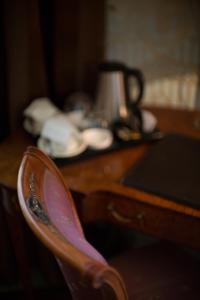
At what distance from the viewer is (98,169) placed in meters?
1.09

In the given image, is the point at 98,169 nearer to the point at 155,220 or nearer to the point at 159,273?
the point at 155,220

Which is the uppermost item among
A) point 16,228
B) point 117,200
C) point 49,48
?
point 49,48

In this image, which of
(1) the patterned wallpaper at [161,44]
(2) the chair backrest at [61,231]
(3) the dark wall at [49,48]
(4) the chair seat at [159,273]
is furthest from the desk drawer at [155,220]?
(1) the patterned wallpaper at [161,44]

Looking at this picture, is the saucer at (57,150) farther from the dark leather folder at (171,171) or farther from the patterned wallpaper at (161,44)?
the patterned wallpaper at (161,44)

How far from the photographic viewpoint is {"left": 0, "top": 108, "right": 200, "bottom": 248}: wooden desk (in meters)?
0.94

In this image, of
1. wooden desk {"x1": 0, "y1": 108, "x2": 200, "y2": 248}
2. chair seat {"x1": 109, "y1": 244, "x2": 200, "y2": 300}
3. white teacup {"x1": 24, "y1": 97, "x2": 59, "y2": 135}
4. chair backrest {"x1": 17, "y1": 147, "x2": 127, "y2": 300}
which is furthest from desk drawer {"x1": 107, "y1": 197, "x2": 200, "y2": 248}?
white teacup {"x1": 24, "y1": 97, "x2": 59, "y2": 135}

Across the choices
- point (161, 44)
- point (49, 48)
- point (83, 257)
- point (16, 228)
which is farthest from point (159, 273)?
point (161, 44)

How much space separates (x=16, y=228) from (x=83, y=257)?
648 millimetres

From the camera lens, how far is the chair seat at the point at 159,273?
98cm

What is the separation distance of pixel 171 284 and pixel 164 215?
0.22 meters

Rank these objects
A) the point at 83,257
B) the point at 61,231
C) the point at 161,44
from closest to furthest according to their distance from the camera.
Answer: the point at 83,257 < the point at 61,231 < the point at 161,44

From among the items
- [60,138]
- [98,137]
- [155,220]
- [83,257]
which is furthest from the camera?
[98,137]

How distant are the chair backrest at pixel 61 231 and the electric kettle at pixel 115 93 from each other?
51cm

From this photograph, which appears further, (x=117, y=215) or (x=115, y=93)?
(x=115, y=93)
